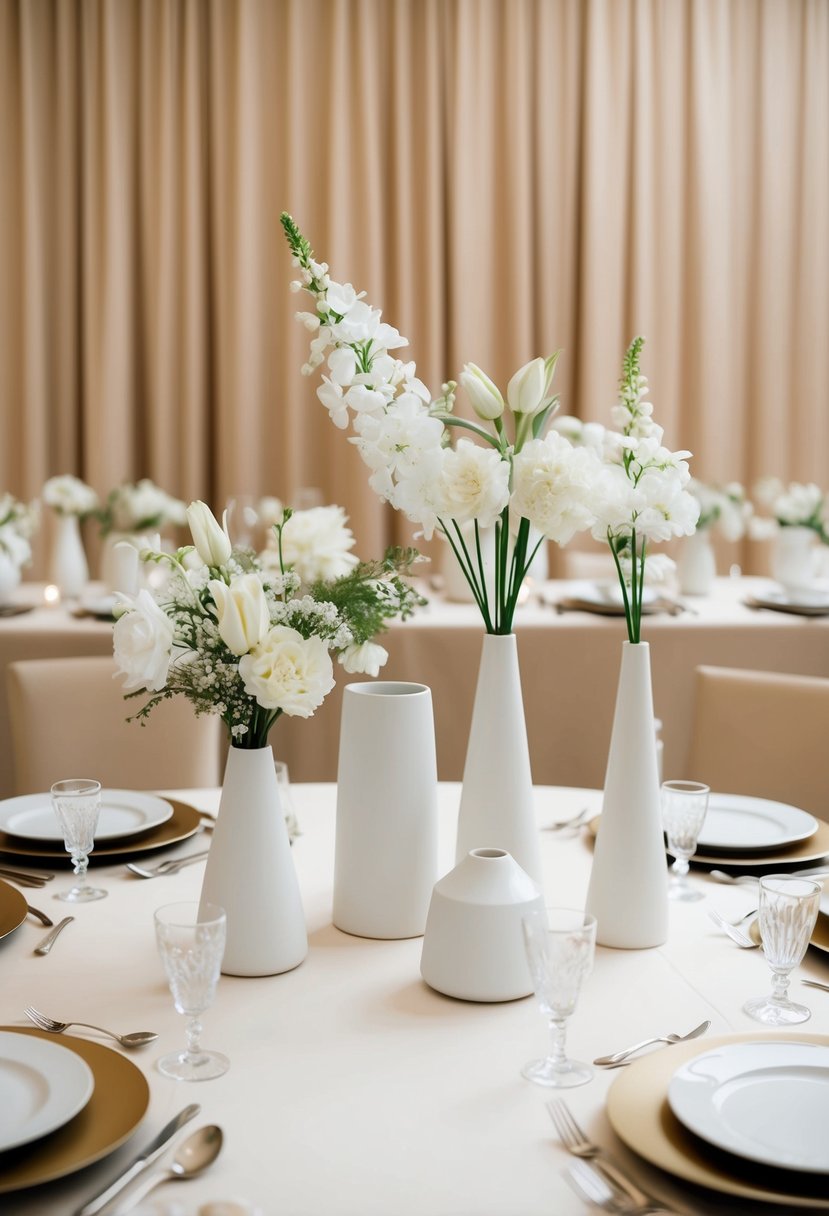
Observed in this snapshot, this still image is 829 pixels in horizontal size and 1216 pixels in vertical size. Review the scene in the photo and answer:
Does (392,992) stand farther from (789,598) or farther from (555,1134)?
(789,598)

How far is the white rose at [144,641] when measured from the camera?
3.69 ft

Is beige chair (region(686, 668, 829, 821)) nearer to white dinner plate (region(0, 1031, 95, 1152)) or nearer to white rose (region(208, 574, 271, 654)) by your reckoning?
white rose (region(208, 574, 271, 654))

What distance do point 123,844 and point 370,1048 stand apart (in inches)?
25.8

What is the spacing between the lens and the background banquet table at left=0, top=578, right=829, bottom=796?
3.07 metres

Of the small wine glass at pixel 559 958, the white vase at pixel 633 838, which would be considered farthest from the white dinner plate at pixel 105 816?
the small wine glass at pixel 559 958

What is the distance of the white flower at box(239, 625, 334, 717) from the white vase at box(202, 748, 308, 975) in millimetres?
94

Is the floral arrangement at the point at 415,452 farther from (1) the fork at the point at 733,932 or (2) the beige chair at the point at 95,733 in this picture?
(2) the beige chair at the point at 95,733

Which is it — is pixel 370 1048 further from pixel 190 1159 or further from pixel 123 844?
pixel 123 844

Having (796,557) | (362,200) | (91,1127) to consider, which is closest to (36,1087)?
(91,1127)

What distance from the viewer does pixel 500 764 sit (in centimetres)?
132

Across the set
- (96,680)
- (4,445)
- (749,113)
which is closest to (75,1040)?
(96,680)

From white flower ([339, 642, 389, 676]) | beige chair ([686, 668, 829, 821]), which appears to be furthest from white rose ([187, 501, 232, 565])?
beige chair ([686, 668, 829, 821])

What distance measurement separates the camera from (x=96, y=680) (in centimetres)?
227

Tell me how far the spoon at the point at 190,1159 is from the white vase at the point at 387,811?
16.8 inches
